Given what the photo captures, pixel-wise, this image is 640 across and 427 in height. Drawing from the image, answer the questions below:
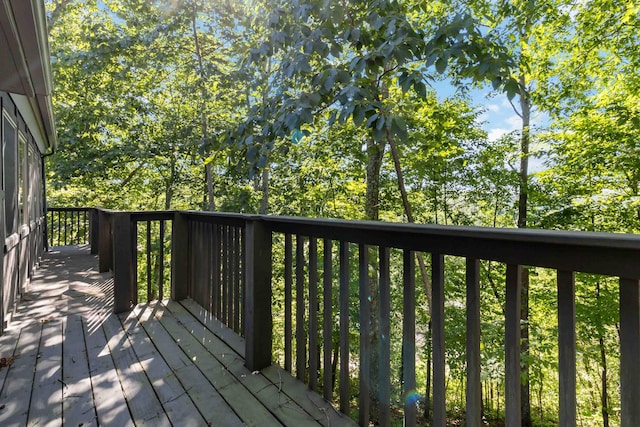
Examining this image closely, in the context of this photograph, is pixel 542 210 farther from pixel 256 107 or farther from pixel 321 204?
pixel 256 107

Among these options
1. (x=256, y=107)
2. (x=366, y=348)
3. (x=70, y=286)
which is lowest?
(x=70, y=286)

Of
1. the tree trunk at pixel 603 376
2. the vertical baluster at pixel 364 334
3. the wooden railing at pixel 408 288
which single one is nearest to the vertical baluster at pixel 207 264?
the wooden railing at pixel 408 288

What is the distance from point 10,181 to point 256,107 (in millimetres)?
2557

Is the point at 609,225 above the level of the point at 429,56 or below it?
below

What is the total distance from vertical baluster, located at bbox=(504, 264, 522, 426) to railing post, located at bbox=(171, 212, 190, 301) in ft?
10.2

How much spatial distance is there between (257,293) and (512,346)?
58.3 inches

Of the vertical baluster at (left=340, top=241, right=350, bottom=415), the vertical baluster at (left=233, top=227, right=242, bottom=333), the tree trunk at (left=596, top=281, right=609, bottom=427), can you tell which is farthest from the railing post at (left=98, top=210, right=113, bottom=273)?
the tree trunk at (left=596, top=281, right=609, bottom=427)

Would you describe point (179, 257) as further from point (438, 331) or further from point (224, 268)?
point (438, 331)

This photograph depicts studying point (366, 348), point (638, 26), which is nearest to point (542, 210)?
point (638, 26)


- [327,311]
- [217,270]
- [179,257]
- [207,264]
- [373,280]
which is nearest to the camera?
[327,311]

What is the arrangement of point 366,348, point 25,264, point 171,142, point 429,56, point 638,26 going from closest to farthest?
point 366,348 → point 429,56 → point 25,264 → point 638,26 → point 171,142

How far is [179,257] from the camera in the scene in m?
3.50

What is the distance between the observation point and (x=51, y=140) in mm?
6395

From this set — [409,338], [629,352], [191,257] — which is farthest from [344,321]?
[191,257]
